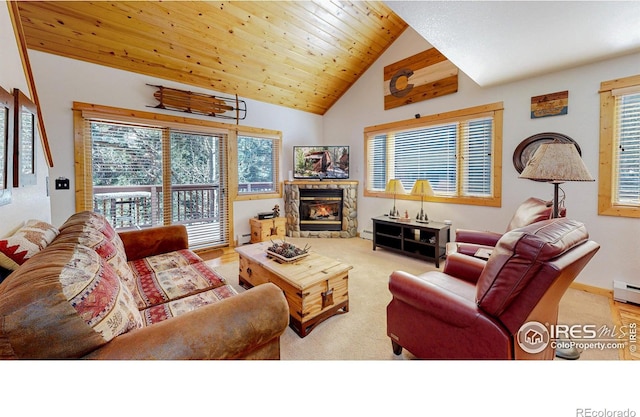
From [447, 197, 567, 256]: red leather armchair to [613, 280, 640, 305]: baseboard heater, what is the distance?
1162 millimetres

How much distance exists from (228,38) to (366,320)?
3.85m

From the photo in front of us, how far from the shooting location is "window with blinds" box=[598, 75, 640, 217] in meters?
2.46

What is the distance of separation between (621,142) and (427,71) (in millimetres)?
2425

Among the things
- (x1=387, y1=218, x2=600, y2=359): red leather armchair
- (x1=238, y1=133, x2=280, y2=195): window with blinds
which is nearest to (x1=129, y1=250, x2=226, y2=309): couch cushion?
(x1=387, y1=218, x2=600, y2=359): red leather armchair

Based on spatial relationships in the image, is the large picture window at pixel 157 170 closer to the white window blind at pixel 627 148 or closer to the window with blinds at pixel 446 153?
the window with blinds at pixel 446 153

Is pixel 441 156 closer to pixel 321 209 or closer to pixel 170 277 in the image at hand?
pixel 321 209

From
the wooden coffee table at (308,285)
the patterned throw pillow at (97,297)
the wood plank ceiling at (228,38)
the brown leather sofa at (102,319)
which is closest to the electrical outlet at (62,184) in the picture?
the wood plank ceiling at (228,38)

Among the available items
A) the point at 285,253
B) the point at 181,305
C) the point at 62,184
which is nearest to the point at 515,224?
the point at 285,253

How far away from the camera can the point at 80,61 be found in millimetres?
3176

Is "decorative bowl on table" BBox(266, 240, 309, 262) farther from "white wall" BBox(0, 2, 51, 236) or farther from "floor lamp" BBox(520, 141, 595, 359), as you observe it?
"floor lamp" BBox(520, 141, 595, 359)

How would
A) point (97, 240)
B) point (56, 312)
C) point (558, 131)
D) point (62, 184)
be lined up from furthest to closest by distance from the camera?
point (62, 184) < point (558, 131) < point (97, 240) < point (56, 312)

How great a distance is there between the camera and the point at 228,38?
3459 millimetres

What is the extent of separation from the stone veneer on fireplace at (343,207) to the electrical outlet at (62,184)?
316cm
